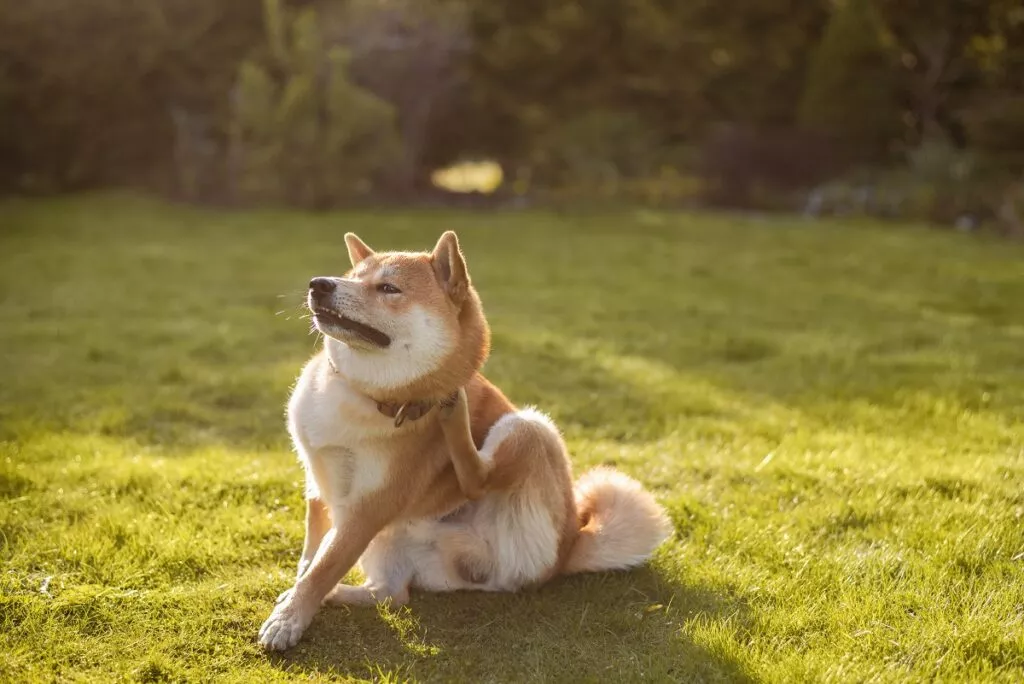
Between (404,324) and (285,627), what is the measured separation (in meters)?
1.17

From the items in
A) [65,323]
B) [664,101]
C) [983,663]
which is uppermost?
[664,101]

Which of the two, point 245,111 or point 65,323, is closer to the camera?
point 65,323

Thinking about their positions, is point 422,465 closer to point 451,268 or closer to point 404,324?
point 404,324

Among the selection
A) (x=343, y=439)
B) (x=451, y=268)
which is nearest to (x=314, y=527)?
(x=343, y=439)

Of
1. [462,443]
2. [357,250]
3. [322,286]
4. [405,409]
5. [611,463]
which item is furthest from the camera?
[611,463]

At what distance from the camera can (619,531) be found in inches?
148

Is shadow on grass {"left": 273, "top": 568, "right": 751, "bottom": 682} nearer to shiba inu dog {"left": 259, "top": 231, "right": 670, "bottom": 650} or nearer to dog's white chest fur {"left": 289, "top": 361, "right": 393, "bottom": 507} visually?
shiba inu dog {"left": 259, "top": 231, "right": 670, "bottom": 650}

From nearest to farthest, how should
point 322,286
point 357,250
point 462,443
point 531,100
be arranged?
point 322,286 → point 462,443 → point 357,250 → point 531,100

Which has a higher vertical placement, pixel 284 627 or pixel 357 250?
pixel 357 250

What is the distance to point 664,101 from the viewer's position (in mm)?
21922

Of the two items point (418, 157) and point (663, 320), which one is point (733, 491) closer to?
point (663, 320)

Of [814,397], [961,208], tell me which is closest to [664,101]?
[961,208]

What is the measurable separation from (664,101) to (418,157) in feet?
21.1

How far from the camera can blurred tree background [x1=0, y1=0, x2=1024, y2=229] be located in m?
17.0
